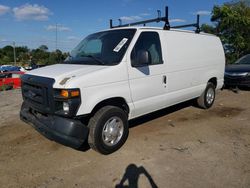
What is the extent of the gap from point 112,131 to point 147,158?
2.51 feet

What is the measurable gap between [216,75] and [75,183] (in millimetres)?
5474

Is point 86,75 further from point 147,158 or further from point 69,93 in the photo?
point 147,158

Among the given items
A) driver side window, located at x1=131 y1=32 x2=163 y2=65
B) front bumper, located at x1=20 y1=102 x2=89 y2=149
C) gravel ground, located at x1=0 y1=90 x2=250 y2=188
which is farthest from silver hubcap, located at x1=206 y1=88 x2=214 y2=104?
front bumper, located at x1=20 y1=102 x2=89 y2=149

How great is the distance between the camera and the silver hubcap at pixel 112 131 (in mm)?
4395

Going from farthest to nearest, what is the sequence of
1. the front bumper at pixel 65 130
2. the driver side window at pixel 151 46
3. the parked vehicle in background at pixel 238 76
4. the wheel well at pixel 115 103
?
the parked vehicle in background at pixel 238 76 → the driver side window at pixel 151 46 → the wheel well at pixel 115 103 → the front bumper at pixel 65 130

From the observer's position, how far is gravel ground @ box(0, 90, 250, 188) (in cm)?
361

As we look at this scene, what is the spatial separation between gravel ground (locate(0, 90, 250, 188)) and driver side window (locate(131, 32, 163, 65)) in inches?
62.8

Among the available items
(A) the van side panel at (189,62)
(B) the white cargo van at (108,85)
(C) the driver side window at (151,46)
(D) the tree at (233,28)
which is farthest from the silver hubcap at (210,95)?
(D) the tree at (233,28)

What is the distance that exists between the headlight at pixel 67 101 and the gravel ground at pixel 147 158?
0.92 m

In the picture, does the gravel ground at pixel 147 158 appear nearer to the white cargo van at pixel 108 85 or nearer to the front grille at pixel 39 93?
the white cargo van at pixel 108 85

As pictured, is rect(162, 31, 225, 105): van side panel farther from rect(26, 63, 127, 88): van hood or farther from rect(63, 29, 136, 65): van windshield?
rect(26, 63, 127, 88): van hood

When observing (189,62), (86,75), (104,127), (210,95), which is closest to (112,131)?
(104,127)

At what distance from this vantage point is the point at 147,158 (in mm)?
4266

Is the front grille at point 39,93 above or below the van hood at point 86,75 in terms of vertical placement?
below
